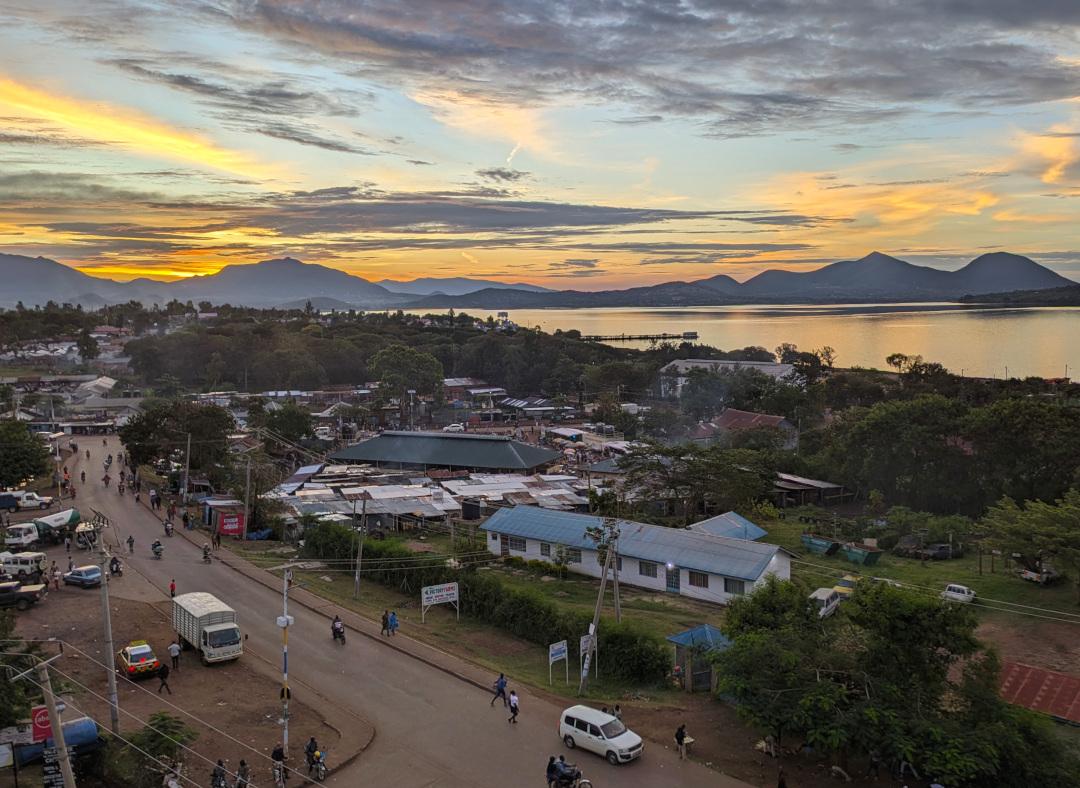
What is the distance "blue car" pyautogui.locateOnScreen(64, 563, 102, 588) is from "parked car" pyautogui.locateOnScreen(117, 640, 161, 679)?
21.1 feet

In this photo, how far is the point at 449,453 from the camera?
4272 centimetres

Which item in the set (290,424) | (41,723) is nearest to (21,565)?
(41,723)

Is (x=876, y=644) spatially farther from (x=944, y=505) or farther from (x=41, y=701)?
(x=944, y=505)

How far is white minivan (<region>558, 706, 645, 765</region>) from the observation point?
41.5 feet

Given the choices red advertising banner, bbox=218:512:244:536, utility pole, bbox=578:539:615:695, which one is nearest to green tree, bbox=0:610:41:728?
utility pole, bbox=578:539:615:695

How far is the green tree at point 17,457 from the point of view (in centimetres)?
3044

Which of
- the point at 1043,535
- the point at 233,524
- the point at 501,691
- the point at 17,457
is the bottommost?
the point at 233,524

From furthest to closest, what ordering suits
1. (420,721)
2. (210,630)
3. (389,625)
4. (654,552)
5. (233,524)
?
(233,524) < (654,552) < (389,625) < (210,630) < (420,721)

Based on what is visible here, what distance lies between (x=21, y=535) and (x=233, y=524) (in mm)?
6223

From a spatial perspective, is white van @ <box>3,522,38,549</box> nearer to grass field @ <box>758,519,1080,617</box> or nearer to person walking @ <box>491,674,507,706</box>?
person walking @ <box>491,674,507,706</box>

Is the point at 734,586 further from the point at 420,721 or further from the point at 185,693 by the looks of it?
the point at 185,693

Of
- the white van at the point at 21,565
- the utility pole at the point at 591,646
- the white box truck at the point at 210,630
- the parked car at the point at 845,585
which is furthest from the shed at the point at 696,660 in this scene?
the white van at the point at 21,565

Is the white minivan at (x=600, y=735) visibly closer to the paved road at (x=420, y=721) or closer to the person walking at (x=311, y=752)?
the paved road at (x=420, y=721)

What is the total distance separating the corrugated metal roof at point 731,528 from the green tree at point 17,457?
25.5 m
